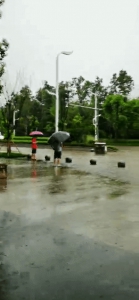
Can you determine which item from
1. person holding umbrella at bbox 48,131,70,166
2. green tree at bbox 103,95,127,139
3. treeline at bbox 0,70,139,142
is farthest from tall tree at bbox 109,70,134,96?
person holding umbrella at bbox 48,131,70,166

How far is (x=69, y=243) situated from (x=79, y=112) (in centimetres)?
6469

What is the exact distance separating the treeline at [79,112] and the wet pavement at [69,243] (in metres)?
18.0

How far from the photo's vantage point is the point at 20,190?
1150 centimetres

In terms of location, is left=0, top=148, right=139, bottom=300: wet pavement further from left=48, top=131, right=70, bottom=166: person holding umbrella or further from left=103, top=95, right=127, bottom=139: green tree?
left=103, top=95, right=127, bottom=139: green tree

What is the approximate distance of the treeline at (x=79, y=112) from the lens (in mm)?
33312

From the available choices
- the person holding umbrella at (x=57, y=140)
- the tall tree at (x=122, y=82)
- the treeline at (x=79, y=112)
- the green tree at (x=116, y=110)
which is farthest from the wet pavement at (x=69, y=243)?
the tall tree at (x=122, y=82)

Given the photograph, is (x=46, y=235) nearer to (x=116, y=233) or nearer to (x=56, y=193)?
(x=116, y=233)

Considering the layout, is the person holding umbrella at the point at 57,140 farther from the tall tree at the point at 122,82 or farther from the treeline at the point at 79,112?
the tall tree at the point at 122,82

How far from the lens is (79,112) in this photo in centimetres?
7038

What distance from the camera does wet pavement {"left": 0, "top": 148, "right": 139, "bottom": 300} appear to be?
4.38 m

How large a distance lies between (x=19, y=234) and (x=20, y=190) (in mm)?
4840

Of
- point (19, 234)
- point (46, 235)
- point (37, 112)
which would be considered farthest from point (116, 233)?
point (37, 112)

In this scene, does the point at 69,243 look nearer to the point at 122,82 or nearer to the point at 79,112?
the point at 79,112

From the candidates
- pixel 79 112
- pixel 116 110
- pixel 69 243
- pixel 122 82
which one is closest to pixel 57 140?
pixel 69 243
